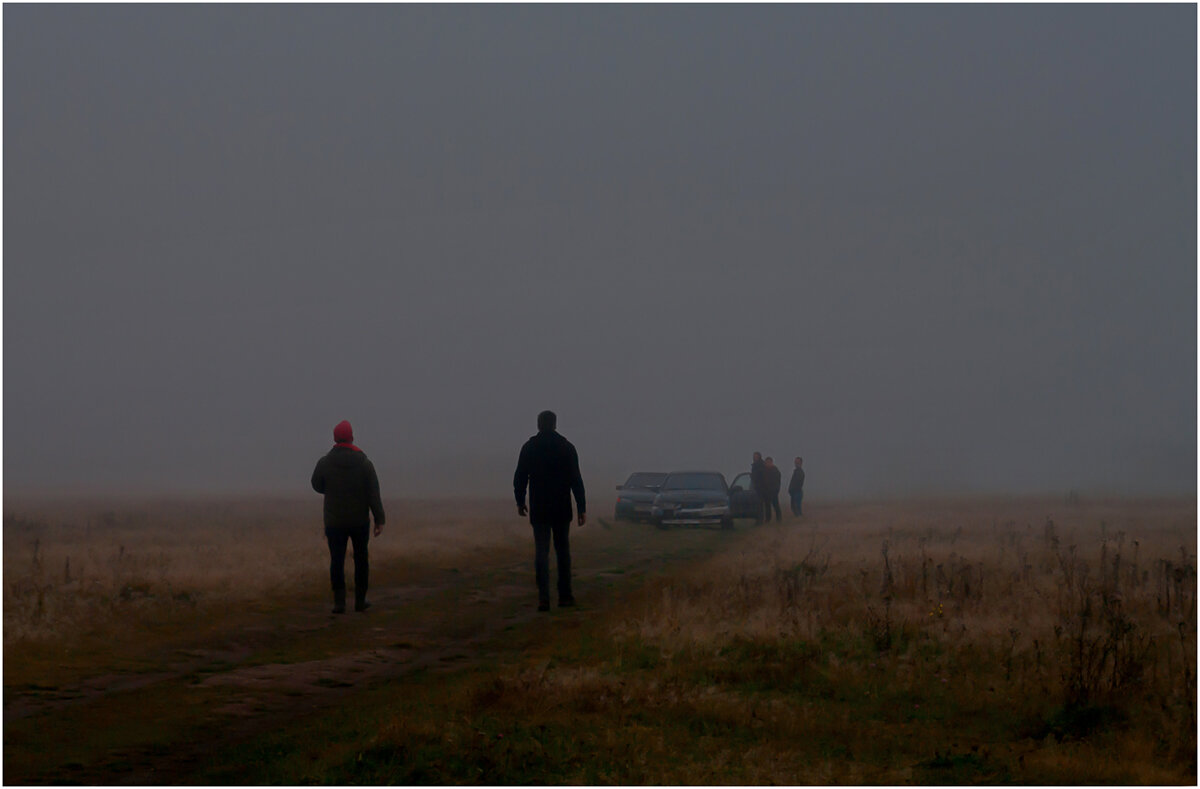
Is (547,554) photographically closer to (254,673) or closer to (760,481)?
(254,673)

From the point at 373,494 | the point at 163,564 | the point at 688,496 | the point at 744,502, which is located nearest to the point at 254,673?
the point at 373,494

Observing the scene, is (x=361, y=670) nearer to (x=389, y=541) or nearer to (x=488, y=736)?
(x=488, y=736)

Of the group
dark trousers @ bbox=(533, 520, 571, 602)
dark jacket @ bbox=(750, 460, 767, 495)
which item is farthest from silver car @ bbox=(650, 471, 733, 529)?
dark trousers @ bbox=(533, 520, 571, 602)

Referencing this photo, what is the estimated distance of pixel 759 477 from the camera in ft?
114

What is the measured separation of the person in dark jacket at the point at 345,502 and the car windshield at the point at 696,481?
1884 centimetres

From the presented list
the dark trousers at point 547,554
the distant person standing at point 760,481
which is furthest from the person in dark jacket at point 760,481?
the dark trousers at point 547,554

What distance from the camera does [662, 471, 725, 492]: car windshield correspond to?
32.2 meters

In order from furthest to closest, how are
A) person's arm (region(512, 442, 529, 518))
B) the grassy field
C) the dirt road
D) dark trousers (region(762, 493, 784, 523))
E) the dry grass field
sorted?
dark trousers (region(762, 493, 784, 523)), person's arm (region(512, 442, 529, 518)), the dry grass field, the dirt road, the grassy field

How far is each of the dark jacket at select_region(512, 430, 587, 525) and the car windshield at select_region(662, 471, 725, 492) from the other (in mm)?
18510

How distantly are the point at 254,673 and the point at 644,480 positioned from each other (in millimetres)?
26195

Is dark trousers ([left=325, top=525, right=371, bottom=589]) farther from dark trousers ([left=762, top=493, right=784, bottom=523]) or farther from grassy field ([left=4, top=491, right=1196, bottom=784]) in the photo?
dark trousers ([left=762, top=493, right=784, bottom=523])

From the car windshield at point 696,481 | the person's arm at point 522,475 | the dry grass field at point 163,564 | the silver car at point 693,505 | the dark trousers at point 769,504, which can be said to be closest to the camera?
the dry grass field at point 163,564

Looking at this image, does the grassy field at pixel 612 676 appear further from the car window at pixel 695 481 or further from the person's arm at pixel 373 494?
the car window at pixel 695 481

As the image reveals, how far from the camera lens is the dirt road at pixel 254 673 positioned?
24.3ft
